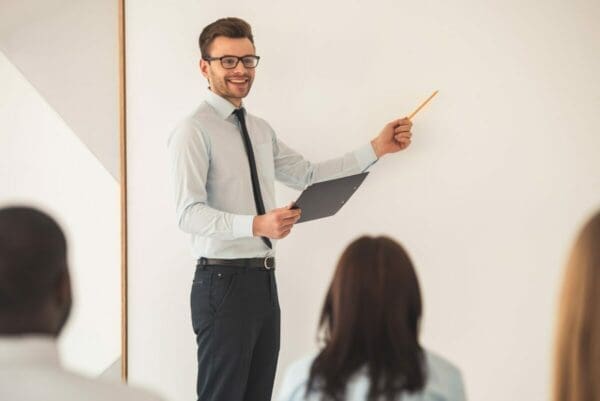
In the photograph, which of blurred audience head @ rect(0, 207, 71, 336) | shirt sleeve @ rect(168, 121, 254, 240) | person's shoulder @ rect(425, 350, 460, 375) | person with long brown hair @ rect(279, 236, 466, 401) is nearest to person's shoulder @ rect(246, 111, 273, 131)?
shirt sleeve @ rect(168, 121, 254, 240)

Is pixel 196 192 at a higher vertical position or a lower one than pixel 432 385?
higher

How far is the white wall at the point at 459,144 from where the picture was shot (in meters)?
2.78

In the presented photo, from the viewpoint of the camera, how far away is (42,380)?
1197mm

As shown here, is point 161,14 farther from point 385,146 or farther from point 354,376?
point 354,376

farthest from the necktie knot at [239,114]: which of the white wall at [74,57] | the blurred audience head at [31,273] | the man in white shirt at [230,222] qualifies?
the blurred audience head at [31,273]

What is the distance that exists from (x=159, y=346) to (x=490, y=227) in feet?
4.66

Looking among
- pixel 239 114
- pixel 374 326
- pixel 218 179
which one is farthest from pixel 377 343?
pixel 239 114

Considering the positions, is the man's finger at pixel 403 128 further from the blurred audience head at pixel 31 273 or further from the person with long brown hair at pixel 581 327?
the blurred audience head at pixel 31 273

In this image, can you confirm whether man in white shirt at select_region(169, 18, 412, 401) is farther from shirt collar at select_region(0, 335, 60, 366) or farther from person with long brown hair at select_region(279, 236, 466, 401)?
shirt collar at select_region(0, 335, 60, 366)

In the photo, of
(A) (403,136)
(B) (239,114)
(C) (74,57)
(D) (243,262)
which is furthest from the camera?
(C) (74,57)

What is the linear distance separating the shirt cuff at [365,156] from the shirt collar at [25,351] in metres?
1.80

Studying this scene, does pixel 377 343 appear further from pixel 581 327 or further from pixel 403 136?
pixel 403 136

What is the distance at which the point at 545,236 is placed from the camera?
9.25 ft

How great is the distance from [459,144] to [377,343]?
1.44m
